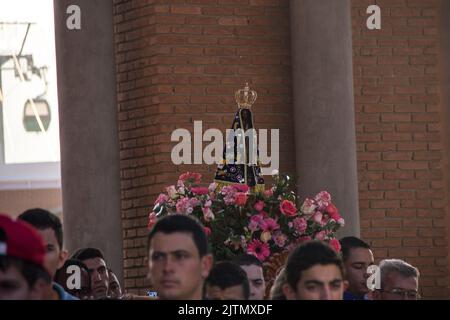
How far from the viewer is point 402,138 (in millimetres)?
12766

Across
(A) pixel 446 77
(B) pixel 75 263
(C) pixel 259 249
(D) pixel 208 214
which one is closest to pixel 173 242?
(B) pixel 75 263

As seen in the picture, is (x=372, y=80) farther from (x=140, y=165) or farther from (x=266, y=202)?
→ (x=266, y=202)

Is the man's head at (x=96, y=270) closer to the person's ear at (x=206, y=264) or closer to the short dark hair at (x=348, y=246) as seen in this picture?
the short dark hair at (x=348, y=246)

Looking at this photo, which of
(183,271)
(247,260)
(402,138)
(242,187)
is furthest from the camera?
(402,138)

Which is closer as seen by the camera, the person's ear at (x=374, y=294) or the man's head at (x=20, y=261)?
the man's head at (x=20, y=261)

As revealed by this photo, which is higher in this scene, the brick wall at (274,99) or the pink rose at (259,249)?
the brick wall at (274,99)

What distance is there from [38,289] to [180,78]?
7648 millimetres

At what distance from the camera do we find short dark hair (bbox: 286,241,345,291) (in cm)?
583

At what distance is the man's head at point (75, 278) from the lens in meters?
8.41

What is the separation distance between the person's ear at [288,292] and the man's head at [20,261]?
1.40 metres

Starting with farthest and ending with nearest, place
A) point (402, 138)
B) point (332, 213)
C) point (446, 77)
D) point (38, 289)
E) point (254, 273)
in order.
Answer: point (446, 77) < point (402, 138) < point (332, 213) < point (254, 273) < point (38, 289)

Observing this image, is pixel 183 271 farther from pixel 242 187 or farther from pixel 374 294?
pixel 242 187

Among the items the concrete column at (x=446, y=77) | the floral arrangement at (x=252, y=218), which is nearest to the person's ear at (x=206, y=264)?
the floral arrangement at (x=252, y=218)

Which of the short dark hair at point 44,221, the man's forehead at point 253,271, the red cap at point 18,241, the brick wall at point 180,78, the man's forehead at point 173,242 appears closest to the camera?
the red cap at point 18,241
